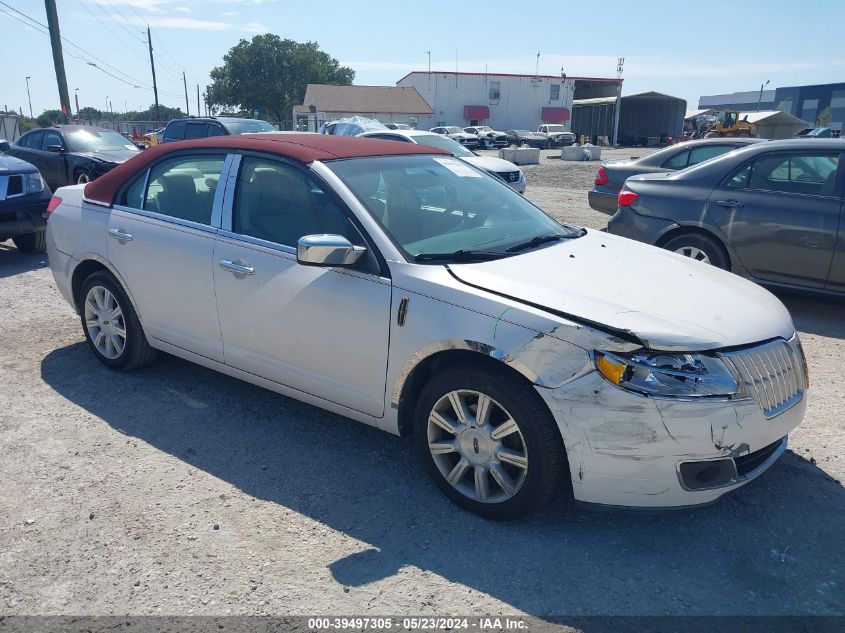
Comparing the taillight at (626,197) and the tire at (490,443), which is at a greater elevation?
the taillight at (626,197)

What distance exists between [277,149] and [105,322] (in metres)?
1.92

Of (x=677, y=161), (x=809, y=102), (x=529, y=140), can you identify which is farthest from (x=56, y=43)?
(x=809, y=102)

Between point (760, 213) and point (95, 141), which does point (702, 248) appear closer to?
point (760, 213)

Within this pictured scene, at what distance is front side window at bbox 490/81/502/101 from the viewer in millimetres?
62938

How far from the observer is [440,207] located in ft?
12.6

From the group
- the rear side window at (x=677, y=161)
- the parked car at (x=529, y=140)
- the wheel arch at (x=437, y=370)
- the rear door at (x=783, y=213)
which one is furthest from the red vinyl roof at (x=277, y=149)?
the parked car at (x=529, y=140)

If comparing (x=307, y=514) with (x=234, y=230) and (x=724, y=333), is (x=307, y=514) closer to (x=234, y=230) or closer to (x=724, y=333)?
(x=234, y=230)

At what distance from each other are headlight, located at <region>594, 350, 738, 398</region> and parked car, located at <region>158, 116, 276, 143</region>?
1469cm

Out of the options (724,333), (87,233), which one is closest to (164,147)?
(87,233)

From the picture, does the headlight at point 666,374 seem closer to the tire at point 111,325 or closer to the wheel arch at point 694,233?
the tire at point 111,325

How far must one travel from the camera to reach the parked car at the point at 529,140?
50.1m

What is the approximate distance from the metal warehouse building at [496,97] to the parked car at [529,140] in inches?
479

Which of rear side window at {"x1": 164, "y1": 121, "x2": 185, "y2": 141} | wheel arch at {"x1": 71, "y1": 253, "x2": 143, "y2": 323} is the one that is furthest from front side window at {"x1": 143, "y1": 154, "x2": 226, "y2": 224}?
rear side window at {"x1": 164, "y1": 121, "x2": 185, "y2": 141}

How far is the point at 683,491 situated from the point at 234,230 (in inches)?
107
